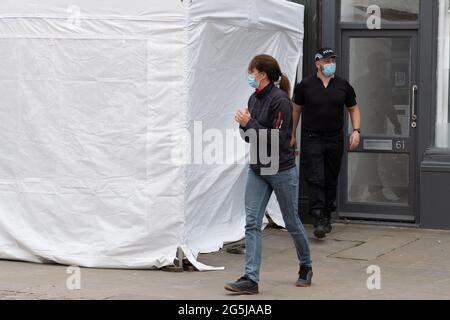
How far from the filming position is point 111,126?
817 cm

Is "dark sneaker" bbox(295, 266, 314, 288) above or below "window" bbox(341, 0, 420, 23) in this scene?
below

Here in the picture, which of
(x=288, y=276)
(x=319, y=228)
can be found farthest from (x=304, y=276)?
(x=319, y=228)

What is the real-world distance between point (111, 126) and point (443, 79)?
420cm

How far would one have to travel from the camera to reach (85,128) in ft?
27.0

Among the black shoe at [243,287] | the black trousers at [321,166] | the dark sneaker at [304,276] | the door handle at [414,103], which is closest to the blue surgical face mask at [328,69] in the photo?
the black trousers at [321,166]

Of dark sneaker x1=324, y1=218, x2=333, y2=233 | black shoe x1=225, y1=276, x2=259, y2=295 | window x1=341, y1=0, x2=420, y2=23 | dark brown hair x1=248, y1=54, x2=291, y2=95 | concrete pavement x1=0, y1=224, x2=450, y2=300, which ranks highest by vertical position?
window x1=341, y1=0, x2=420, y2=23

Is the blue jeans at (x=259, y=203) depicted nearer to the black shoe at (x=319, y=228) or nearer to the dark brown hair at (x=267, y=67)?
the dark brown hair at (x=267, y=67)

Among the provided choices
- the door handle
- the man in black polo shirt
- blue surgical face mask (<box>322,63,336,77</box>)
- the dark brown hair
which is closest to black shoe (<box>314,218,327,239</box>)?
the man in black polo shirt

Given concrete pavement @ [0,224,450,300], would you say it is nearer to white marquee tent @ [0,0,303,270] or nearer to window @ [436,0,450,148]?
white marquee tent @ [0,0,303,270]

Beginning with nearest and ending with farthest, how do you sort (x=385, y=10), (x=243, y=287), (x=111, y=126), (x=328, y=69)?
(x=243, y=287)
(x=111, y=126)
(x=328, y=69)
(x=385, y=10)

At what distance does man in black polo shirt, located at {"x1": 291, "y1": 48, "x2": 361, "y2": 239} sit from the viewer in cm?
938

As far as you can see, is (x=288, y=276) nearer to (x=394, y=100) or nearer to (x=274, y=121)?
(x=274, y=121)
